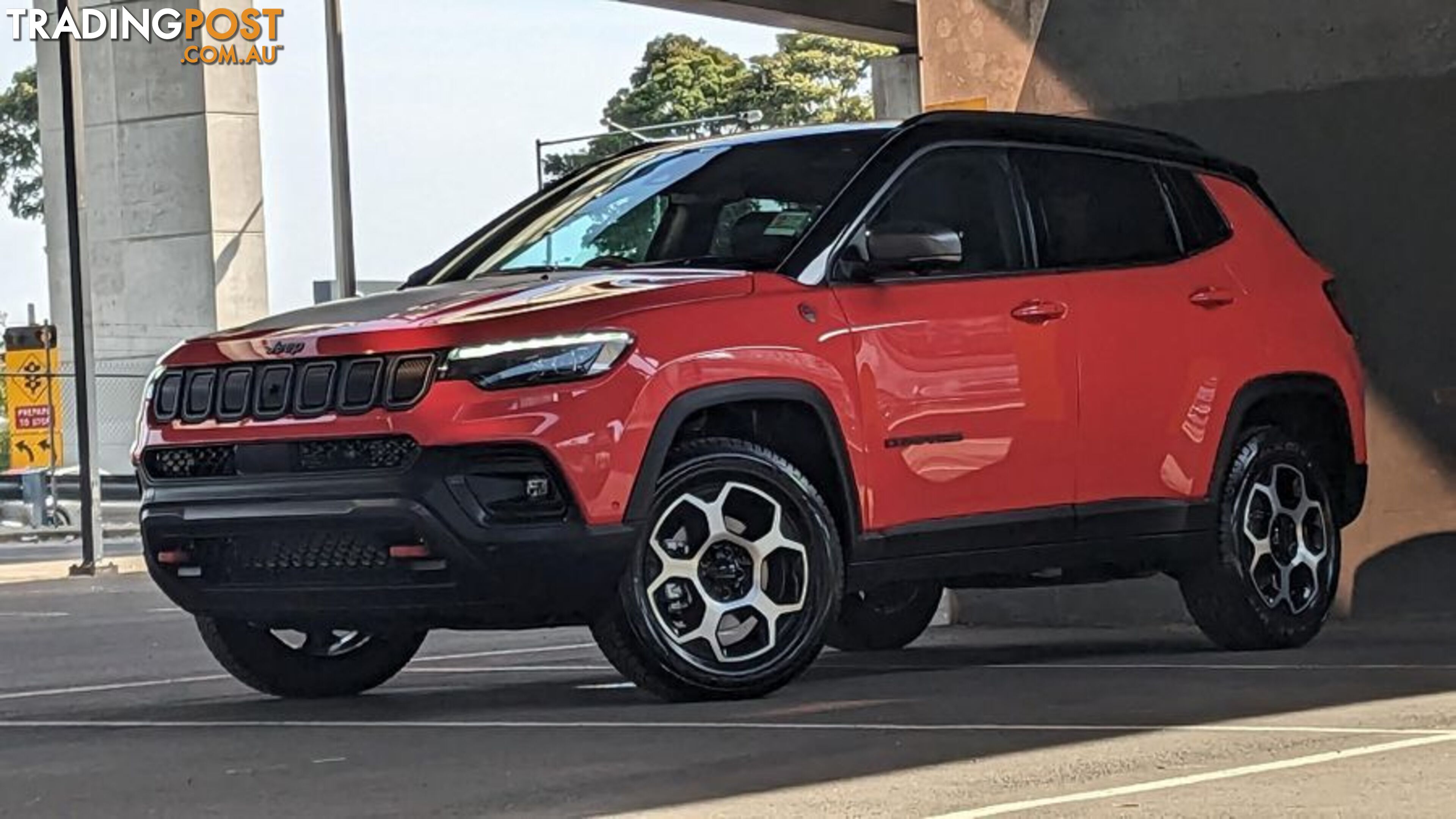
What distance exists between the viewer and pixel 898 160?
8.66m

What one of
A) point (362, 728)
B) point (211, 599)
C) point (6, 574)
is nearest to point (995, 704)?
point (362, 728)

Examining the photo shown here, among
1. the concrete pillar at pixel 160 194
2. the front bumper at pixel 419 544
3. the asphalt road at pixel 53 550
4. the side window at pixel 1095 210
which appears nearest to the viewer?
the front bumper at pixel 419 544

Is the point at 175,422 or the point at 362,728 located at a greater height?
the point at 175,422

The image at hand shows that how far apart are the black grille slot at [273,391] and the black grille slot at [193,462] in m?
0.15

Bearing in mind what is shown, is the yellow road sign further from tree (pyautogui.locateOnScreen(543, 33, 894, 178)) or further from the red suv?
tree (pyautogui.locateOnScreen(543, 33, 894, 178))

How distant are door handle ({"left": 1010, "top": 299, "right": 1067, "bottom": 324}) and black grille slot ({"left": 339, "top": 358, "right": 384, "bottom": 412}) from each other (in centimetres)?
224

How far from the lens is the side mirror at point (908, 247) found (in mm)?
8211

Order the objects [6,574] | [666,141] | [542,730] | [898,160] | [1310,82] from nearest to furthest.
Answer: [542,730] < [898,160] < [666,141] < [1310,82] < [6,574]

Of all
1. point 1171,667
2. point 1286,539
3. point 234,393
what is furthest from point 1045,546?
point 234,393

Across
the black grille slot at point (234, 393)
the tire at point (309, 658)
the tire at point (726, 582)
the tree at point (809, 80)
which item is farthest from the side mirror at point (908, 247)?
the tree at point (809, 80)

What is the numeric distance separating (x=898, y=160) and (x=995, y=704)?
6.21 feet

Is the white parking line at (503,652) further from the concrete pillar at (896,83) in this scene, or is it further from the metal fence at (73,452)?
the concrete pillar at (896,83)

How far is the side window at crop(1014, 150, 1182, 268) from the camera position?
9164mm

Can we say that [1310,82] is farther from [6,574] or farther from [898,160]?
[6,574]
